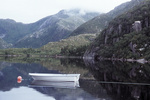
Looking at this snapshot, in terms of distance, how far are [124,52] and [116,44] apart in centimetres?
1713

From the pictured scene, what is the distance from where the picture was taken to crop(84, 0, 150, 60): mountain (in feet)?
442

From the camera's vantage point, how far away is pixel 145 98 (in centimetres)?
2877

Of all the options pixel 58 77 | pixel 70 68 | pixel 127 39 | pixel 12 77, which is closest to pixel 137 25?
pixel 127 39

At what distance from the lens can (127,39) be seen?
5896 inches

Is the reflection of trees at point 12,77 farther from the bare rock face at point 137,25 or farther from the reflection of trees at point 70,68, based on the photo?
the bare rock face at point 137,25

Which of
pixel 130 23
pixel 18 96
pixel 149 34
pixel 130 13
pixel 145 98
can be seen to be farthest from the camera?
pixel 130 13

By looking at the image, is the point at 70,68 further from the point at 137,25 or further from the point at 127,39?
the point at 137,25

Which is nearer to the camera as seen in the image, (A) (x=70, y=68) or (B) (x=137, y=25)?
Answer: (A) (x=70, y=68)

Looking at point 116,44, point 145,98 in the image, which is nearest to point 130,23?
point 116,44

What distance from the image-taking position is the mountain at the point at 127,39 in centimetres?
13475

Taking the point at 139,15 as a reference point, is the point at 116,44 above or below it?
below

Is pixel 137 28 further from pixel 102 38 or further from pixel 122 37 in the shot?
pixel 102 38

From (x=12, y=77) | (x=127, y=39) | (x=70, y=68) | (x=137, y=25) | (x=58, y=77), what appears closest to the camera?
(x=58, y=77)

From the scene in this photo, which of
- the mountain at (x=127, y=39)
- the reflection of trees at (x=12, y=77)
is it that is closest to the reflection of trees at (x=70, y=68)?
the reflection of trees at (x=12, y=77)
